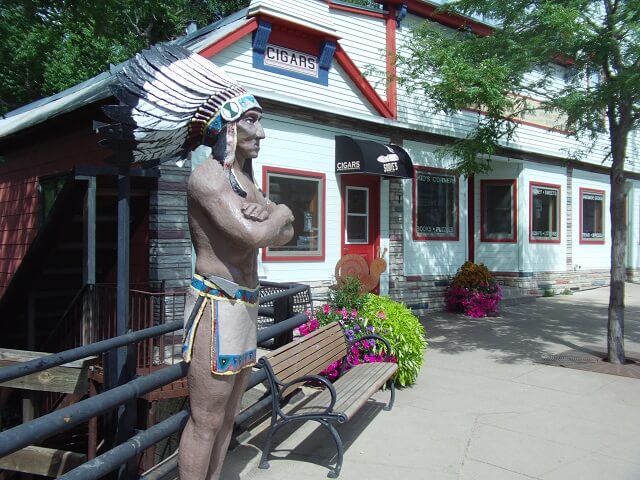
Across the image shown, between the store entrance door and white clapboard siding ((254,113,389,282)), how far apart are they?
307mm

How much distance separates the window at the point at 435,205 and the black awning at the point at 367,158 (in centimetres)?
148

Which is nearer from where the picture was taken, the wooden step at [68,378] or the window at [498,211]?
the wooden step at [68,378]

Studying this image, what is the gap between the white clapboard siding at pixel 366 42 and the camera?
10398 mm

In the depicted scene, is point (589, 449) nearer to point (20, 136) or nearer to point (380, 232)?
point (380, 232)

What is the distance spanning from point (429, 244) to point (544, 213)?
470 centimetres

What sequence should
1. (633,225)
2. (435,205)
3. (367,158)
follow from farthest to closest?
(633,225)
(435,205)
(367,158)

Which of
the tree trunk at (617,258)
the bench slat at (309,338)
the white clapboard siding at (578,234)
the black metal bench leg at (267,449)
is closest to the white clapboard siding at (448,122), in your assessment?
the white clapboard siding at (578,234)

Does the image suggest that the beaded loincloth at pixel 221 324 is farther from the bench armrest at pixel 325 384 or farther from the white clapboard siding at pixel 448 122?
the white clapboard siding at pixel 448 122

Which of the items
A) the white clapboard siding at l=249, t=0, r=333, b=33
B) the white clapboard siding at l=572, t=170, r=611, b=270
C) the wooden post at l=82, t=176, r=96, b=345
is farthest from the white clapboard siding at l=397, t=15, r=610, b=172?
the wooden post at l=82, t=176, r=96, b=345

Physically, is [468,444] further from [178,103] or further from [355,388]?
[178,103]

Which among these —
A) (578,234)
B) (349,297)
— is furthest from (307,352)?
(578,234)

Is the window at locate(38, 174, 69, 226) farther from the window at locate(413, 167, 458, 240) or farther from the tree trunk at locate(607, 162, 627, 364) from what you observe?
the tree trunk at locate(607, 162, 627, 364)

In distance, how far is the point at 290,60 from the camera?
9.23m

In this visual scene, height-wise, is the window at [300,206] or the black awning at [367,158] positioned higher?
the black awning at [367,158]
